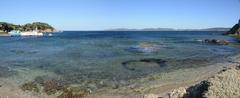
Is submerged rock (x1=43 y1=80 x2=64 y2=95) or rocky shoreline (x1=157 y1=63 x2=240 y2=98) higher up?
rocky shoreline (x1=157 y1=63 x2=240 y2=98)

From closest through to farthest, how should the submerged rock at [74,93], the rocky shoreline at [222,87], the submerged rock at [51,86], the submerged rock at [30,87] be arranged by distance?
1. the rocky shoreline at [222,87]
2. the submerged rock at [74,93]
3. the submerged rock at [51,86]
4. the submerged rock at [30,87]

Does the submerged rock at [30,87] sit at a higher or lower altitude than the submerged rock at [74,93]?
higher

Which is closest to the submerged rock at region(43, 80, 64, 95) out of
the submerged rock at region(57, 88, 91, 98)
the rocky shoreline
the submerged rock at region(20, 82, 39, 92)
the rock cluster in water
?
the rock cluster in water

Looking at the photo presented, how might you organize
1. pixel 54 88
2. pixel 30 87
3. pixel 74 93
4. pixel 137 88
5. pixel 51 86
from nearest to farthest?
1. pixel 74 93
2. pixel 137 88
3. pixel 54 88
4. pixel 30 87
5. pixel 51 86

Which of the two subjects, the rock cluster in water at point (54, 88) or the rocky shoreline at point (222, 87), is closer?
the rocky shoreline at point (222, 87)

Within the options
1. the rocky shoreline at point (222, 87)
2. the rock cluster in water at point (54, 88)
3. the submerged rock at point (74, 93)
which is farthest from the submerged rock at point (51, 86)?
the rocky shoreline at point (222, 87)

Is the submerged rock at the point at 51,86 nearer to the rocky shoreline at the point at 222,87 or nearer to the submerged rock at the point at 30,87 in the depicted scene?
the submerged rock at the point at 30,87

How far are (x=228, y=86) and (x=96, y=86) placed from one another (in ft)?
45.2

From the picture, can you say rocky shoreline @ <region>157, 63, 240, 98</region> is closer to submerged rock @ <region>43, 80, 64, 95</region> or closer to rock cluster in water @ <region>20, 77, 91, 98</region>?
rock cluster in water @ <region>20, 77, 91, 98</region>

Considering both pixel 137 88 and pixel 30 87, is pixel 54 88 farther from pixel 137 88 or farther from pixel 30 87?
pixel 137 88

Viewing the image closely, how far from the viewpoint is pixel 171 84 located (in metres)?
20.6

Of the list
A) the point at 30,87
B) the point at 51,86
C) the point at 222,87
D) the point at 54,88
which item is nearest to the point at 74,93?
the point at 54,88

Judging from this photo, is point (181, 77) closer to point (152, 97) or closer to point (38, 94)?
point (38, 94)

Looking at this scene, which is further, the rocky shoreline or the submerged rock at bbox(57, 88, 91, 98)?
the submerged rock at bbox(57, 88, 91, 98)
